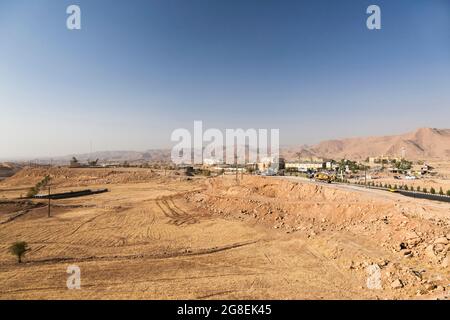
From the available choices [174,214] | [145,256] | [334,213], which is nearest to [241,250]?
[145,256]

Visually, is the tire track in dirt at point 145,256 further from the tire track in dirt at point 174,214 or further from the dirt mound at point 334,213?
the tire track in dirt at point 174,214

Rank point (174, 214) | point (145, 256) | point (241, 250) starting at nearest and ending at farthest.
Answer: point (145, 256) → point (241, 250) → point (174, 214)

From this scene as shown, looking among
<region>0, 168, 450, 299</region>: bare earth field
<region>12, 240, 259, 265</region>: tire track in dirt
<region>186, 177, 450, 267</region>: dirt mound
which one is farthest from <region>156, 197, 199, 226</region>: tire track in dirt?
<region>12, 240, 259, 265</region>: tire track in dirt

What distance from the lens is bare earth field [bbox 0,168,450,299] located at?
45.0ft

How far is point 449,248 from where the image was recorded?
14969 millimetres

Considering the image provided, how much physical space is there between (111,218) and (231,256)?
19.6 metres

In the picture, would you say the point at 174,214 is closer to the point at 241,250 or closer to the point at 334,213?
the point at 241,250

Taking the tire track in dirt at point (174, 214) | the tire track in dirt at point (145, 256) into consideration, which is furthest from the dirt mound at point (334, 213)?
the tire track in dirt at point (145, 256)

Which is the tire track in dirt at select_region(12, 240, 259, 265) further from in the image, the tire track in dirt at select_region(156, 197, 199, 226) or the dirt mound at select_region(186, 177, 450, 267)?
the tire track in dirt at select_region(156, 197, 199, 226)

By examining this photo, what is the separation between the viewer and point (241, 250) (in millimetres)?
20406

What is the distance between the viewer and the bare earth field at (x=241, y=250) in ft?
45.0
